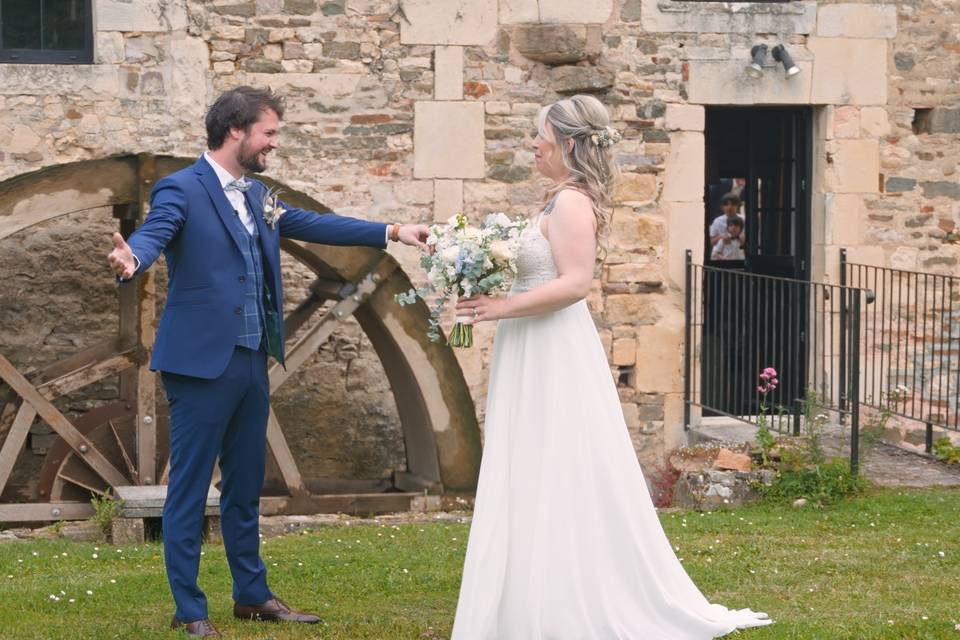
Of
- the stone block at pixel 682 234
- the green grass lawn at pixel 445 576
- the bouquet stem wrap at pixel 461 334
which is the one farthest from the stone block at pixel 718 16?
the bouquet stem wrap at pixel 461 334

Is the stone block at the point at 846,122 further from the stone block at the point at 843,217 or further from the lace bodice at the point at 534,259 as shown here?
the lace bodice at the point at 534,259

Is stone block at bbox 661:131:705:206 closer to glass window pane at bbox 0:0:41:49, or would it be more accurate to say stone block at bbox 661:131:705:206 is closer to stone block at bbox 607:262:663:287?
stone block at bbox 607:262:663:287

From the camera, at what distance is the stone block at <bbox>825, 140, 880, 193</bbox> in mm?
9375

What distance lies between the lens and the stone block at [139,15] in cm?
843

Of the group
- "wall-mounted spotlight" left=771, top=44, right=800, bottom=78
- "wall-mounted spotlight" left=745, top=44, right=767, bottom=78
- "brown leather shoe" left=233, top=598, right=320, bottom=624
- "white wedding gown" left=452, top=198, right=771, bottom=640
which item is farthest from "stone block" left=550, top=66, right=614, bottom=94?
"brown leather shoe" left=233, top=598, right=320, bottom=624

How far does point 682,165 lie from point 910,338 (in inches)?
72.3

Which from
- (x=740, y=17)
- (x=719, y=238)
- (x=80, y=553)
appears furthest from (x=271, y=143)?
(x=719, y=238)

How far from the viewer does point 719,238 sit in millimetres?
11062

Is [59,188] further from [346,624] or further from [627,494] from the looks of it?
[627,494]

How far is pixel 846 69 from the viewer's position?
30.7 feet

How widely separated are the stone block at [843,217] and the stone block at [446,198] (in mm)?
2314

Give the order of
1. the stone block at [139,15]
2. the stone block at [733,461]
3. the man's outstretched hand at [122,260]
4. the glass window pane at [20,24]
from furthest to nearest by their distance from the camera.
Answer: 1. the glass window pane at [20,24]
2. the stone block at [139,15]
3. the stone block at [733,461]
4. the man's outstretched hand at [122,260]

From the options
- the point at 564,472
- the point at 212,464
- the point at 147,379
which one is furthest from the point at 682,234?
the point at 212,464

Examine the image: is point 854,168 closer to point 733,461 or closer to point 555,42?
point 555,42
